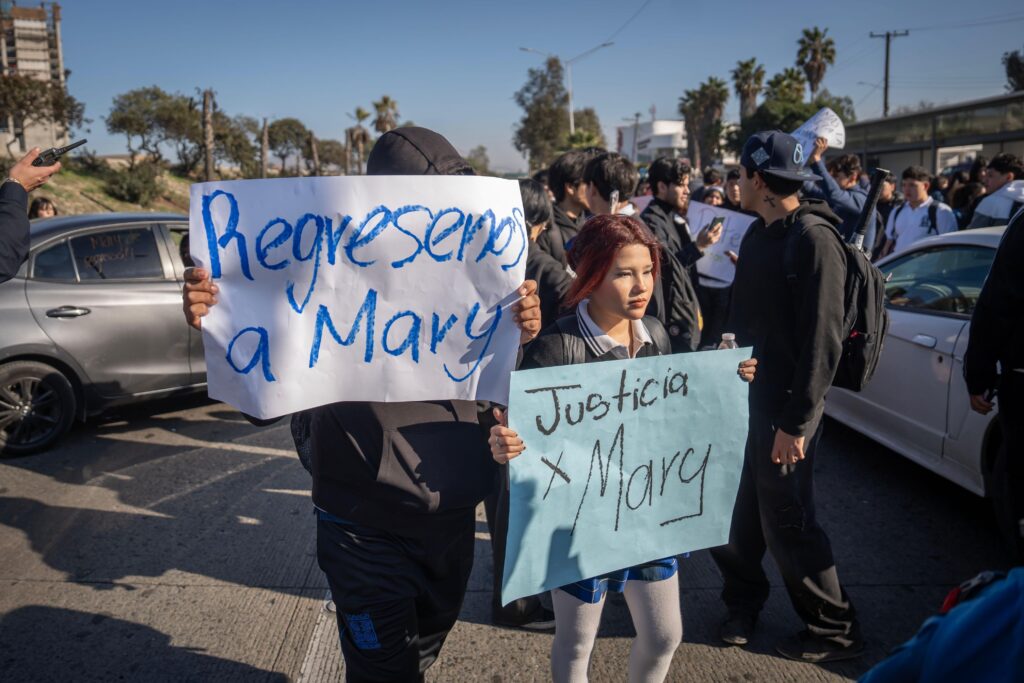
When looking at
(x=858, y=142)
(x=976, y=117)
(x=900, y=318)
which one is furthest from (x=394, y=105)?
(x=900, y=318)

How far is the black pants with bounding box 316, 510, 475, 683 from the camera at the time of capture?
1906 mm

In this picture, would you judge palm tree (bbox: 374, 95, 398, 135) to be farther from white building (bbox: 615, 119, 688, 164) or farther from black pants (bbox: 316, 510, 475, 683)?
black pants (bbox: 316, 510, 475, 683)

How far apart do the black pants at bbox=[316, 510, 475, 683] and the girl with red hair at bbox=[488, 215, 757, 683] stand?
1.37ft

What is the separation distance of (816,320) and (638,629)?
4.02 ft

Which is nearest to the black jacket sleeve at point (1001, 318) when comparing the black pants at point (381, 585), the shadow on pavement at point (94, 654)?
the black pants at point (381, 585)

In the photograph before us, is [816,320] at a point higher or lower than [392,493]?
higher

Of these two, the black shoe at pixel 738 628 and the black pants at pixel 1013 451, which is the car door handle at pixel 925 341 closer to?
the black pants at pixel 1013 451

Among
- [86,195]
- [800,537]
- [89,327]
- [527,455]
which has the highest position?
[86,195]

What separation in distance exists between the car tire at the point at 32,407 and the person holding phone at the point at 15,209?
9.75ft

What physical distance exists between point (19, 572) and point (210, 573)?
0.90 meters

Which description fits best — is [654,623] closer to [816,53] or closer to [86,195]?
[86,195]

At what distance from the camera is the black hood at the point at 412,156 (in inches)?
77.5

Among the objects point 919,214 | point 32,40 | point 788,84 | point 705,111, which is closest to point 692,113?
point 705,111

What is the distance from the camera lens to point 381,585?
192cm
